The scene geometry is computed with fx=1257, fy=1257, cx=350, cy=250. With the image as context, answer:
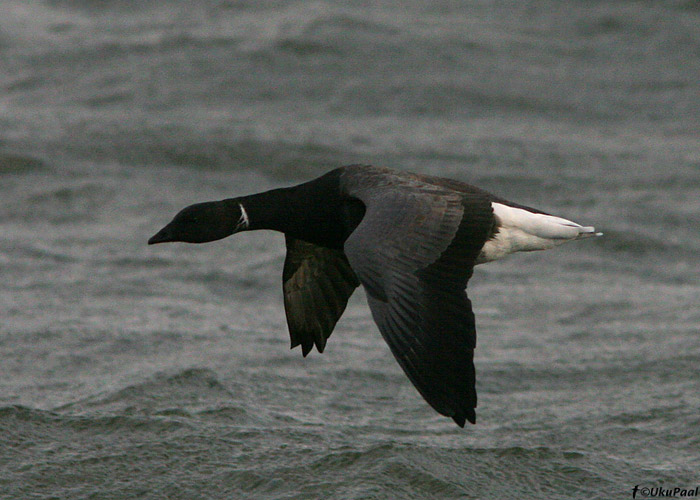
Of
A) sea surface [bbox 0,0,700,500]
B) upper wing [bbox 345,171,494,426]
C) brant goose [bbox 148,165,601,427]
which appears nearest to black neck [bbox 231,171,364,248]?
brant goose [bbox 148,165,601,427]

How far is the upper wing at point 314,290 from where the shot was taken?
7.32m

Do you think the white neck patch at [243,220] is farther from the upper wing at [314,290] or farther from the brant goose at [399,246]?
the upper wing at [314,290]

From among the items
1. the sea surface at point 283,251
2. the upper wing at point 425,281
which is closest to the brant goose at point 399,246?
the upper wing at point 425,281

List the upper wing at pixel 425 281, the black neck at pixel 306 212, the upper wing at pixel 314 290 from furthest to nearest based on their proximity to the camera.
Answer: the upper wing at pixel 314 290
the black neck at pixel 306 212
the upper wing at pixel 425 281

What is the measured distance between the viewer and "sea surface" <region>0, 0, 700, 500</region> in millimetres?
7027

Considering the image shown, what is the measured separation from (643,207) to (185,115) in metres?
4.95

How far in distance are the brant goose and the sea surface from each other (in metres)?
0.94

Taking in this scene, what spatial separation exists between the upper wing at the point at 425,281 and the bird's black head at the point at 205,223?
945 mm

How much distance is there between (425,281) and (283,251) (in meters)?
5.41

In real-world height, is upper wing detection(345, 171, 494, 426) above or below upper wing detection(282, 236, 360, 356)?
above

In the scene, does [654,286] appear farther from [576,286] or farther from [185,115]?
[185,115]

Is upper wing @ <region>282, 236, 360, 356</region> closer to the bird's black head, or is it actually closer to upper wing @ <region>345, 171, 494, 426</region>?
the bird's black head

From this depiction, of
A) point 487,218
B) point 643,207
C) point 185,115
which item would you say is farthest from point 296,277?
point 185,115

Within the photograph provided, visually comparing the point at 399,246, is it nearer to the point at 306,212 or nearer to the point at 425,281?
the point at 425,281
